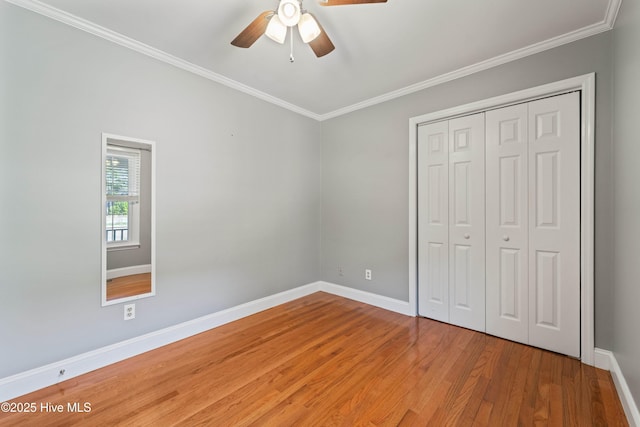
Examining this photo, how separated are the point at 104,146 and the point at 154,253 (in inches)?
36.7

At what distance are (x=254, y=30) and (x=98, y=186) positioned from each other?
1.64 metres

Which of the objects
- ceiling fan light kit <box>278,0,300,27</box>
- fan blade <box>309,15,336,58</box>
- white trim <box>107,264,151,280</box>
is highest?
ceiling fan light kit <box>278,0,300,27</box>

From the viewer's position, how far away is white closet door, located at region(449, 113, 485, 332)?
2.51 m

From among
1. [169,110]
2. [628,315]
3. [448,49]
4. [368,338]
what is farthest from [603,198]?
[169,110]

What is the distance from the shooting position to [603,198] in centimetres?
194

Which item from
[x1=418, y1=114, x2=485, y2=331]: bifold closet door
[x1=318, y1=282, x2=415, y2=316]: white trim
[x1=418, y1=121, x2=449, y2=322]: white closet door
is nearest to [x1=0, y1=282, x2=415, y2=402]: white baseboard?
[x1=318, y1=282, x2=415, y2=316]: white trim

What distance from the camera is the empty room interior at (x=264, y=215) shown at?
5.46 ft

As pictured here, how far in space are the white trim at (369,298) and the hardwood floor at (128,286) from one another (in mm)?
2219

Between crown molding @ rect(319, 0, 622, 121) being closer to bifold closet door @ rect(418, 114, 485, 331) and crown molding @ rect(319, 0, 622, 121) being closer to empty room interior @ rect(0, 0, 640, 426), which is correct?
empty room interior @ rect(0, 0, 640, 426)

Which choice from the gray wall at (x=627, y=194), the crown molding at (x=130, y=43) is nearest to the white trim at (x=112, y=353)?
the crown molding at (x=130, y=43)

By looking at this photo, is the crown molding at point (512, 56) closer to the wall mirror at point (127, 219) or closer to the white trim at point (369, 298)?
the white trim at point (369, 298)

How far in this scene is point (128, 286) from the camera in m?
2.15

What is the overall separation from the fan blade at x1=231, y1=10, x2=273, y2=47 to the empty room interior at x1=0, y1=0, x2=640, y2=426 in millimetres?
12

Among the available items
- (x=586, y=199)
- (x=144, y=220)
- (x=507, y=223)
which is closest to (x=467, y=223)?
(x=507, y=223)
